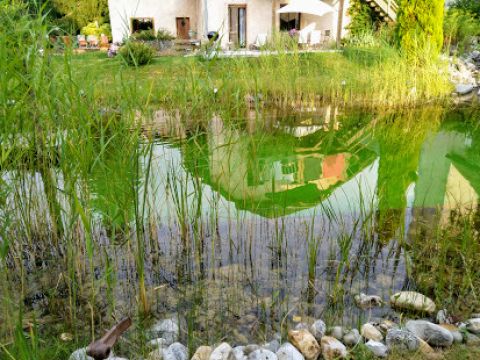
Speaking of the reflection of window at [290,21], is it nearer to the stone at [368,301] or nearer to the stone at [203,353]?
the stone at [368,301]

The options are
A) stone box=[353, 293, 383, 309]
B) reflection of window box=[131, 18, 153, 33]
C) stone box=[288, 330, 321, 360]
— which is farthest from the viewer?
reflection of window box=[131, 18, 153, 33]

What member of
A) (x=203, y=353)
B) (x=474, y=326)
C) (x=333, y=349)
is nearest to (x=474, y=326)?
(x=474, y=326)

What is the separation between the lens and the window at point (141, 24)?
18.0 metres

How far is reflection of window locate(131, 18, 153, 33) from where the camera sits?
59.1ft

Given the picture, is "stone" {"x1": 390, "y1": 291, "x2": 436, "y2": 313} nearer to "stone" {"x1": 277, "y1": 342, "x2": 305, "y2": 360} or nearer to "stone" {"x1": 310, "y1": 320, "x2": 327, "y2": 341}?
"stone" {"x1": 310, "y1": 320, "x2": 327, "y2": 341}

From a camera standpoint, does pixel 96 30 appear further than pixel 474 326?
Yes

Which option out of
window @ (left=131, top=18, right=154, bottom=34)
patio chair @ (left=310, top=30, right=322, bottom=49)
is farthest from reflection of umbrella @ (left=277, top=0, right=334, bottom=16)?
window @ (left=131, top=18, right=154, bottom=34)

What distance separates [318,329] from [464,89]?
8.30 metres

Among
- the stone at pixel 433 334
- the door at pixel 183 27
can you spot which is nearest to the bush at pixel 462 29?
the door at pixel 183 27

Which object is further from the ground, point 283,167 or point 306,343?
point 283,167

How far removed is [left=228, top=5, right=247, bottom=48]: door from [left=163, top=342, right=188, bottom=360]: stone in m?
16.0

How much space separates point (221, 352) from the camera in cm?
205

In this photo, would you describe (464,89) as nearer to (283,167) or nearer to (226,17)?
(283,167)

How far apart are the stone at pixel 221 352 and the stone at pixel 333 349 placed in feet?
1.46
